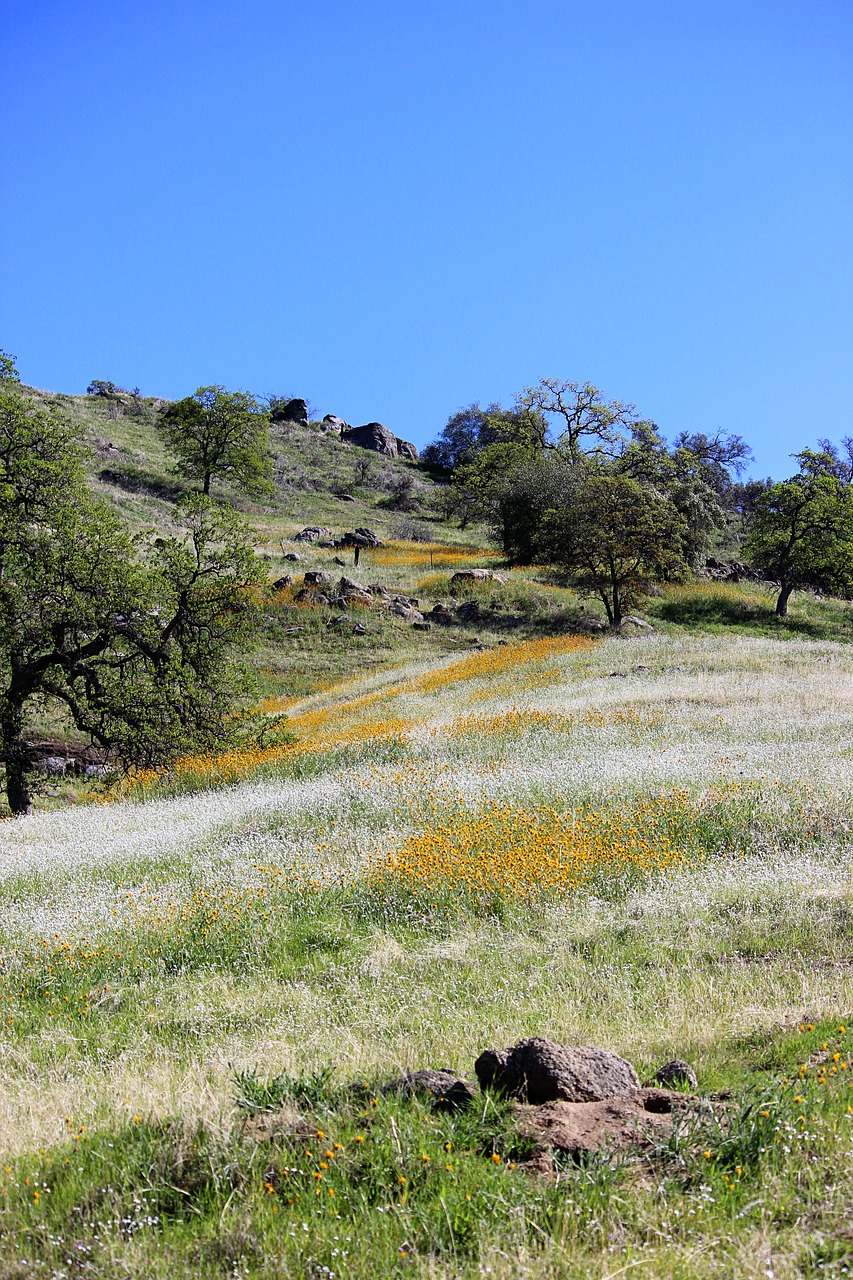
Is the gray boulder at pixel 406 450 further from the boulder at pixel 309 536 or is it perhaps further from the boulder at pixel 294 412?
the boulder at pixel 309 536

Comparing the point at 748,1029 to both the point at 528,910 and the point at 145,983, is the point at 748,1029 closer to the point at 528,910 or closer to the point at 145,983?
the point at 528,910

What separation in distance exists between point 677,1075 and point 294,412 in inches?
4021

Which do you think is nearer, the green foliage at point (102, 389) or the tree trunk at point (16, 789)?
the tree trunk at point (16, 789)

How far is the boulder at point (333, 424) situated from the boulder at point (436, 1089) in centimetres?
10040

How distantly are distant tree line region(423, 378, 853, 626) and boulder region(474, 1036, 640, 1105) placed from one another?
32.4 m

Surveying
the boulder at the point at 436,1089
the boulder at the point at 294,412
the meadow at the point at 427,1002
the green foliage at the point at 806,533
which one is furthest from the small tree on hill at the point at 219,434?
the boulder at the point at 436,1089

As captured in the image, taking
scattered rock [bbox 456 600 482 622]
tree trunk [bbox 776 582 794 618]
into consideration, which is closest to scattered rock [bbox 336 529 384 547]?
scattered rock [bbox 456 600 482 622]

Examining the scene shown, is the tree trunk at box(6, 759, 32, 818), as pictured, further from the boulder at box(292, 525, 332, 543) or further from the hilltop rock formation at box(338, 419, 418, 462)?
the hilltop rock formation at box(338, 419, 418, 462)

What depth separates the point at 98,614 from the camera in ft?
54.9

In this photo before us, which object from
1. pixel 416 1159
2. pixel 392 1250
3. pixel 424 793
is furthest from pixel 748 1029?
pixel 424 793

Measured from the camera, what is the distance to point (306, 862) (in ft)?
31.6

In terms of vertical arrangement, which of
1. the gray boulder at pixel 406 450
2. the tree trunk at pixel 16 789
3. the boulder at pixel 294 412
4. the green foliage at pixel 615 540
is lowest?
the tree trunk at pixel 16 789

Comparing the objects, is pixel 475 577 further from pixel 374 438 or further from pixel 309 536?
pixel 374 438

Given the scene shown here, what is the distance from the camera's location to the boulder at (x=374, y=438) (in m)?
97.8
